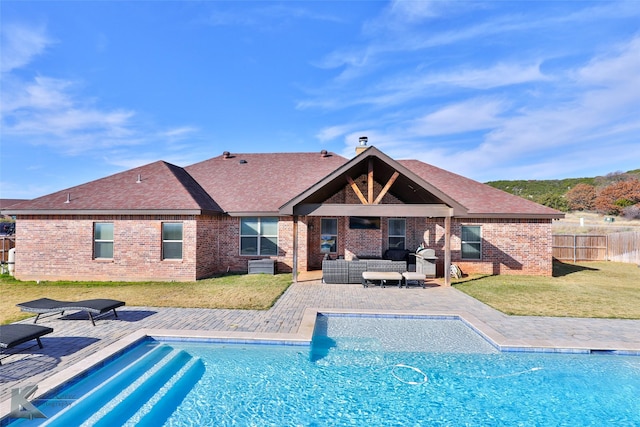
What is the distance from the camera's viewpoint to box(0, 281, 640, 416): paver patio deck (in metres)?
5.78

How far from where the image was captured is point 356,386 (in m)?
5.53

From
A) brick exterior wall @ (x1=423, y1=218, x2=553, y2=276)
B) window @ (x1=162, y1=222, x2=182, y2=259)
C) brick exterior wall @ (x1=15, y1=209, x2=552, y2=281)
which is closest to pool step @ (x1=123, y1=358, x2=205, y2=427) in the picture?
brick exterior wall @ (x1=15, y1=209, x2=552, y2=281)

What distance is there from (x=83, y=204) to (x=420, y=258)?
1543 cm

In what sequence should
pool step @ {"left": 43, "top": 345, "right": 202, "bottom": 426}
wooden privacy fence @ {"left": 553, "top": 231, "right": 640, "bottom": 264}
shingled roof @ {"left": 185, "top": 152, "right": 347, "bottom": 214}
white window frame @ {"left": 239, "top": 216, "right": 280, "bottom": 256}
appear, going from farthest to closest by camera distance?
1. wooden privacy fence @ {"left": 553, "top": 231, "right": 640, "bottom": 264}
2. shingled roof @ {"left": 185, "top": 152, "right": 347, "bottom": 214}
3. white window frame @ {"left": 239, "top": 216, "right": 280, "bottom": 256}
4. pool step @ {"left": 43, "top": 345, "right": 202, "bottom": 426}

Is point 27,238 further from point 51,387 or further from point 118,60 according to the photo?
point 51,387

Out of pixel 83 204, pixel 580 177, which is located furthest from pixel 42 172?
pixel 580 177

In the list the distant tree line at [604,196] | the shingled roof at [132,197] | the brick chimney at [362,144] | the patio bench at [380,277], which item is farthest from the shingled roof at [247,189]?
the distant tree line at [604,196]

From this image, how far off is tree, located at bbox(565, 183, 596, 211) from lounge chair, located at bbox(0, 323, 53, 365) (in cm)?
6600

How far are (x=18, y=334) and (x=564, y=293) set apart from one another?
1570cm

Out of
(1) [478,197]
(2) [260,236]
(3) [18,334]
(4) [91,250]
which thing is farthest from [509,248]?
(4) [91,250]

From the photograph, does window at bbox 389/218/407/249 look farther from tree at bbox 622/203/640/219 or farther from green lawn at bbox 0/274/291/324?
tree at bbox 622/203/640/219

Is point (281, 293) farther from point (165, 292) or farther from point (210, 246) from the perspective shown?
point (210, 246)

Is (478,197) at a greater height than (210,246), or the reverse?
(478,197)

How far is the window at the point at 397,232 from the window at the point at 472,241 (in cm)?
293
